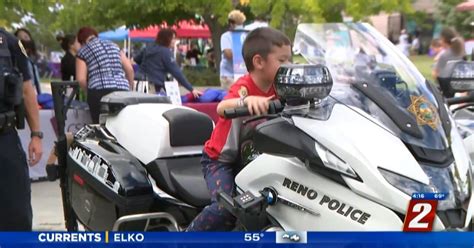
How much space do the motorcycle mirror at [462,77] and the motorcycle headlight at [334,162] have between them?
0.90 m

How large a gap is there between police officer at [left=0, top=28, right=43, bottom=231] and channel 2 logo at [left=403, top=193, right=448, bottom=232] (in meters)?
2.24

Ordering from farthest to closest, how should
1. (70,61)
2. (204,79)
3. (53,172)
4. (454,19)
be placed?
(454,19), (204,79), (70,61), (53,172)

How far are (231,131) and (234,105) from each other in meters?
0.24

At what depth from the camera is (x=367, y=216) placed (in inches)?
83.2

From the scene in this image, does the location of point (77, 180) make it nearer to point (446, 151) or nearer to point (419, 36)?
point (446, 151)

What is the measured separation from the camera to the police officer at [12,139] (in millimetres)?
3389

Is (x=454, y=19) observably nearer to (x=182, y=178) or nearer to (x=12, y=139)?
(x=182, y=178)

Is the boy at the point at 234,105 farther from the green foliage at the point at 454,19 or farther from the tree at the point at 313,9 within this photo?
the green foliage at the point at 454,19

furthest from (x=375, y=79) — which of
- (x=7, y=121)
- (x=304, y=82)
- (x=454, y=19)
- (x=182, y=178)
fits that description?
(x=454, y=19)

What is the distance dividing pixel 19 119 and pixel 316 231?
6.87ft

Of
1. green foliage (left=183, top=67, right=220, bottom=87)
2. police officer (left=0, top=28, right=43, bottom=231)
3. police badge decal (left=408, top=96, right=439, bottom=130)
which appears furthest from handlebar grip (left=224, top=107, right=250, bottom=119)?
green foliage (left=183, top=67, right=220, bottom=87)

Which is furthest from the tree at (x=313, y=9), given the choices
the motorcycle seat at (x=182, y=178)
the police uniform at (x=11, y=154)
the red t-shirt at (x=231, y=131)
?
the red t-shirt at (x=231, y=131)

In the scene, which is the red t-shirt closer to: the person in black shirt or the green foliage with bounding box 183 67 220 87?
the person in black shirt

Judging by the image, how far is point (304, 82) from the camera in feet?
7.09
